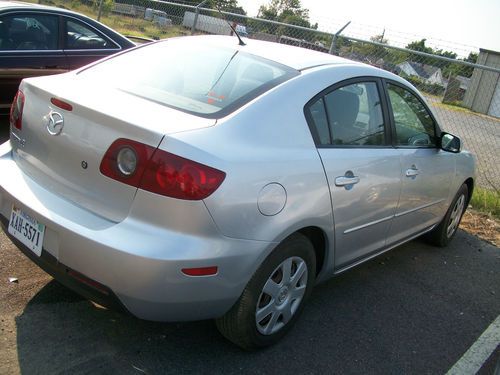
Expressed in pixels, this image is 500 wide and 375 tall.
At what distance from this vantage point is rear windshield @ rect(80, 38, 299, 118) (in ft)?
9.33

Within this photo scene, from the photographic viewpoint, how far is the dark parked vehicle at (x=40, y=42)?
541cm

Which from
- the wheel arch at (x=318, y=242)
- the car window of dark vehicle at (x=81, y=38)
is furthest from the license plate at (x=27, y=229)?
the car window of dark vehicle at (x=81, y=38)

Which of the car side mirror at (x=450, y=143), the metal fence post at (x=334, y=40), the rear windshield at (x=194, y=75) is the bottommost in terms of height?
the car side mirror at (x=450, y=143)

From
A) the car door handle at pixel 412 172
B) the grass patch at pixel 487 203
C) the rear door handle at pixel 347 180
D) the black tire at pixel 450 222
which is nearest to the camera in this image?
the rear door handle at pixel 347 180

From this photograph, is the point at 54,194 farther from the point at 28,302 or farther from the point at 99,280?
the point at 28,302

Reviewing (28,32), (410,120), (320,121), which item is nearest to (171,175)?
(320,121)

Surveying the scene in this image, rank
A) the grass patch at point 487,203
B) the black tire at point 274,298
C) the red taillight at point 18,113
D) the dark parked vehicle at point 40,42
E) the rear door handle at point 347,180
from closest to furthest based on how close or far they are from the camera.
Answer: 1. the black tire at point 274,298
2. the red taillight at point 18,113
3. the rear door handle at point 347,180
4. the dark parked vehicle at point 40,42
5. the grass patch at point 487,203

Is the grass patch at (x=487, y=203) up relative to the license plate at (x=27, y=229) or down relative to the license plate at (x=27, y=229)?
down

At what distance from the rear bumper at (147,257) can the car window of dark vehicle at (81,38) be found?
3938mm

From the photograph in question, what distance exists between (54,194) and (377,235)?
2.20m

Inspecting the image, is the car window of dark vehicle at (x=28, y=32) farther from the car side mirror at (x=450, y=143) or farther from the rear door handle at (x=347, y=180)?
the car side mirror at (x=450, y=143)

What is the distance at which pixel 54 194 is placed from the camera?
8.75 ft

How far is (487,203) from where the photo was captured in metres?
6.99

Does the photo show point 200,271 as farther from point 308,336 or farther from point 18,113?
point 18,113
